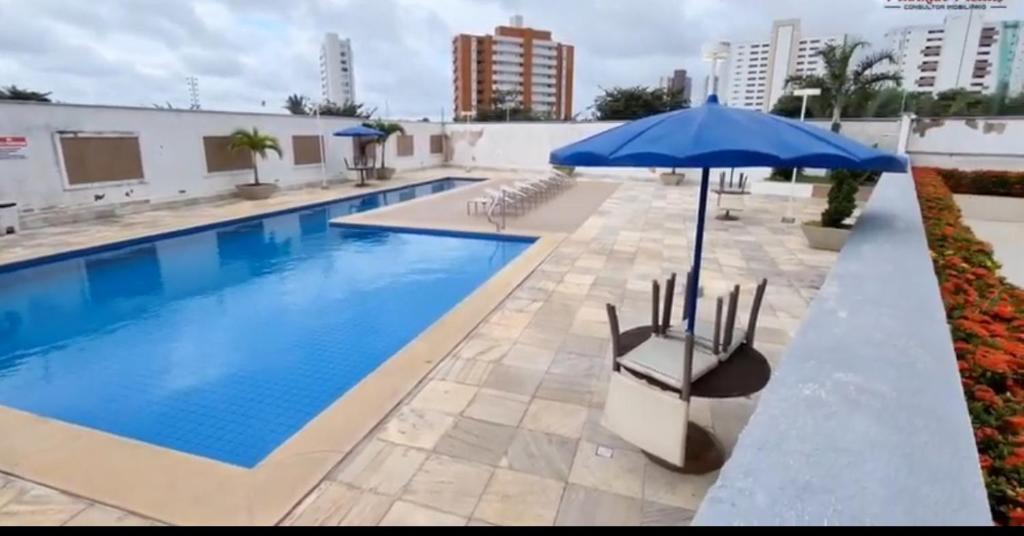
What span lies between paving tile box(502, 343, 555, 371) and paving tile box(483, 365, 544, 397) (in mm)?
71

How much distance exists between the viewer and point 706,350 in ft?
9.55

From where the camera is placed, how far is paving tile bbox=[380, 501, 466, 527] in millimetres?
2318

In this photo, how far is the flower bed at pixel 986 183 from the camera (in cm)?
1208

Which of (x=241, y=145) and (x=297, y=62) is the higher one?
(x=297, y=62)

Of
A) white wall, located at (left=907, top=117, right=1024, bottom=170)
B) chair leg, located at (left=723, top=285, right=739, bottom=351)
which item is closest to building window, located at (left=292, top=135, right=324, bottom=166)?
chair leg, located at (left=723, top=285, right=739, bottom=351)

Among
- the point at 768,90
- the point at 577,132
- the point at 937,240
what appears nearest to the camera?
the point at 937,240

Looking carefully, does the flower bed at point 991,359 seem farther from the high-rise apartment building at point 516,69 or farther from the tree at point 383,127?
the high-rise apartment building at point 516,69

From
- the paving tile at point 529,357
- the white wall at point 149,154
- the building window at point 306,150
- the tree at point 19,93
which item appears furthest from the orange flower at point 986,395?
the tree at point 19,93

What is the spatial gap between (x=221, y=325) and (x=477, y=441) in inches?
165

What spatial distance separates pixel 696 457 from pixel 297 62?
133 ft

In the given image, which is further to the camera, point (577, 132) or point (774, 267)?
point (577, 132)

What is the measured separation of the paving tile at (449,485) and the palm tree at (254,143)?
12576mm
